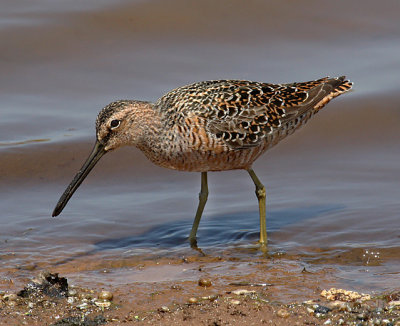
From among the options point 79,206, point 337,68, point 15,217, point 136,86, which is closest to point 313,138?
point 337,68

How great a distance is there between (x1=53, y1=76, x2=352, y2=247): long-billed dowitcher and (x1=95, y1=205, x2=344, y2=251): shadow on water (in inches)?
7.0

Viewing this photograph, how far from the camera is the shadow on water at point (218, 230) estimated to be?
7.87m

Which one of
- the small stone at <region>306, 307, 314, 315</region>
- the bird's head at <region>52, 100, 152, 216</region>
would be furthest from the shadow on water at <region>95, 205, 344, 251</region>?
the small stone at <region>306, 307, 314, 315</region>

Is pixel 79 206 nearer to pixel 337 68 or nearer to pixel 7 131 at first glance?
pixel 7 131

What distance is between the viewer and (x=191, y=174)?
9742 millimetres

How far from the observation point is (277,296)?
6234 millimetres

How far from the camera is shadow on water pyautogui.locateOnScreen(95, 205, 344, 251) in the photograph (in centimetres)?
787

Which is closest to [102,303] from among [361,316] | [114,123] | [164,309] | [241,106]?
[164,309]

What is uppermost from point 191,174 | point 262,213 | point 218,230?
point 191,174

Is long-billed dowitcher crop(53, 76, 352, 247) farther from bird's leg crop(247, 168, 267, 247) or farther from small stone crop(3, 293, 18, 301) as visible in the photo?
small stone crop(3, 293, 18, 301)

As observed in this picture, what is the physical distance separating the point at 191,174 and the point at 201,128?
7.24 feet

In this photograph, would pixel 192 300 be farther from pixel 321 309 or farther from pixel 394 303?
pixel 394 303

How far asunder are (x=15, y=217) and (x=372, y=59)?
5.91m

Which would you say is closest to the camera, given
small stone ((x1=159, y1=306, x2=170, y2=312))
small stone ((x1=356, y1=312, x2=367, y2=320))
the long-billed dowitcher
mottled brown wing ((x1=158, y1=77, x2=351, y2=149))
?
small stone ((x1=356, y1=312, x2=367, y2=320))
